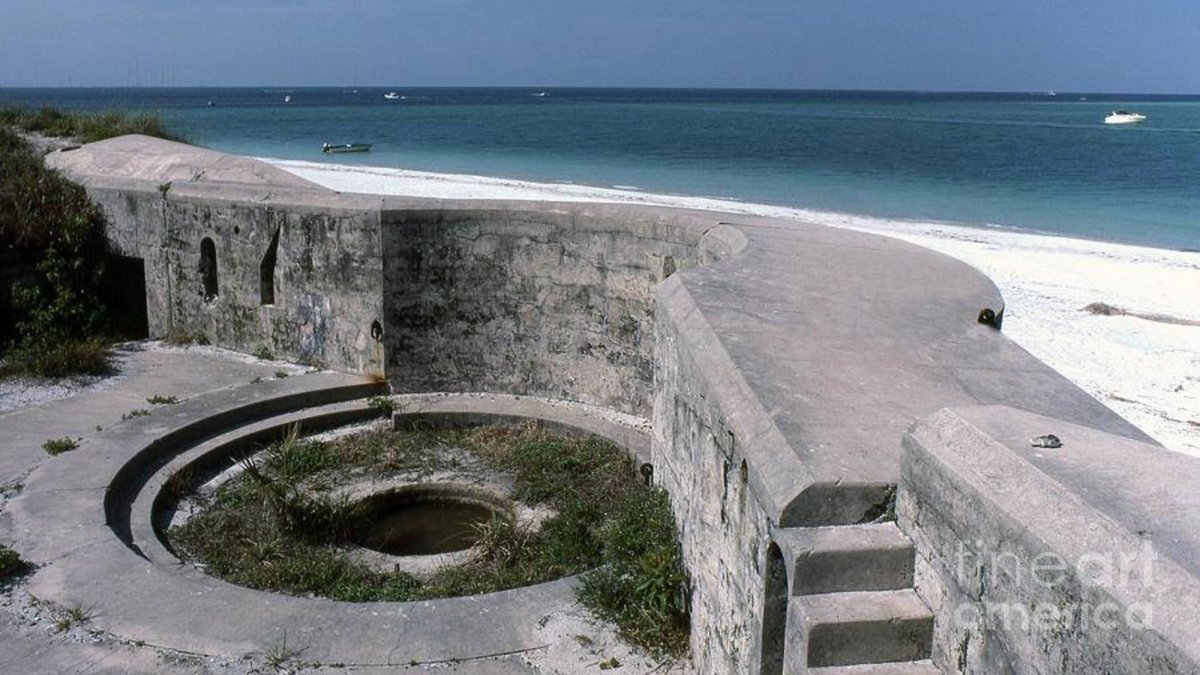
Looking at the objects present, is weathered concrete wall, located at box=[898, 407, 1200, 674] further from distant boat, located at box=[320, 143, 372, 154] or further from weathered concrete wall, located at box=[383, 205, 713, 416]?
distant boat, located at box=[320, 143, 372, 154]

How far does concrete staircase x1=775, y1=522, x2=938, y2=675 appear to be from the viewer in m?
3.08

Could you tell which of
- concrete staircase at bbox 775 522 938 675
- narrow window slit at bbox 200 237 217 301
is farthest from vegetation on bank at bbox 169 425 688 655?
narrow window slit at bbox 200 237 217 301

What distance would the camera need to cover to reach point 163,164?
497 inches

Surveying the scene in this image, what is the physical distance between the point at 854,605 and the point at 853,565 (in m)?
0.12

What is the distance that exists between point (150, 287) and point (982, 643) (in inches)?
389

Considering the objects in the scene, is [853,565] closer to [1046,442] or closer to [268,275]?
[1046,442]

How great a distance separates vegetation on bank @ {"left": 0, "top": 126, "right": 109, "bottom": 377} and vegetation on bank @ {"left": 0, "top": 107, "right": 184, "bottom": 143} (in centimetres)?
429

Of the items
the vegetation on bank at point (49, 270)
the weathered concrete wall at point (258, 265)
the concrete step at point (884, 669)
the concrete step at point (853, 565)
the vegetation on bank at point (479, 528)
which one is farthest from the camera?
the vegetation on bank at point (49, 270)

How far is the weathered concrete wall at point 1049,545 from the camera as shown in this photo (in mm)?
2125

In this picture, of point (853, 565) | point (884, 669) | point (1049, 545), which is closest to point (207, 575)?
point (853, 565)

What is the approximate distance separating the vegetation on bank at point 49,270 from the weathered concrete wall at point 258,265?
1.06 ft

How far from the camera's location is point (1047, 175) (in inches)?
1716

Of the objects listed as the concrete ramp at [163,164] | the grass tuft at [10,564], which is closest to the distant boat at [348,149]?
the concrete ramp at [163,164]

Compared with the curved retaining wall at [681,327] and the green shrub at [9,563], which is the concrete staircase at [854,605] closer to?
the curved retaining wall at [681,327]
